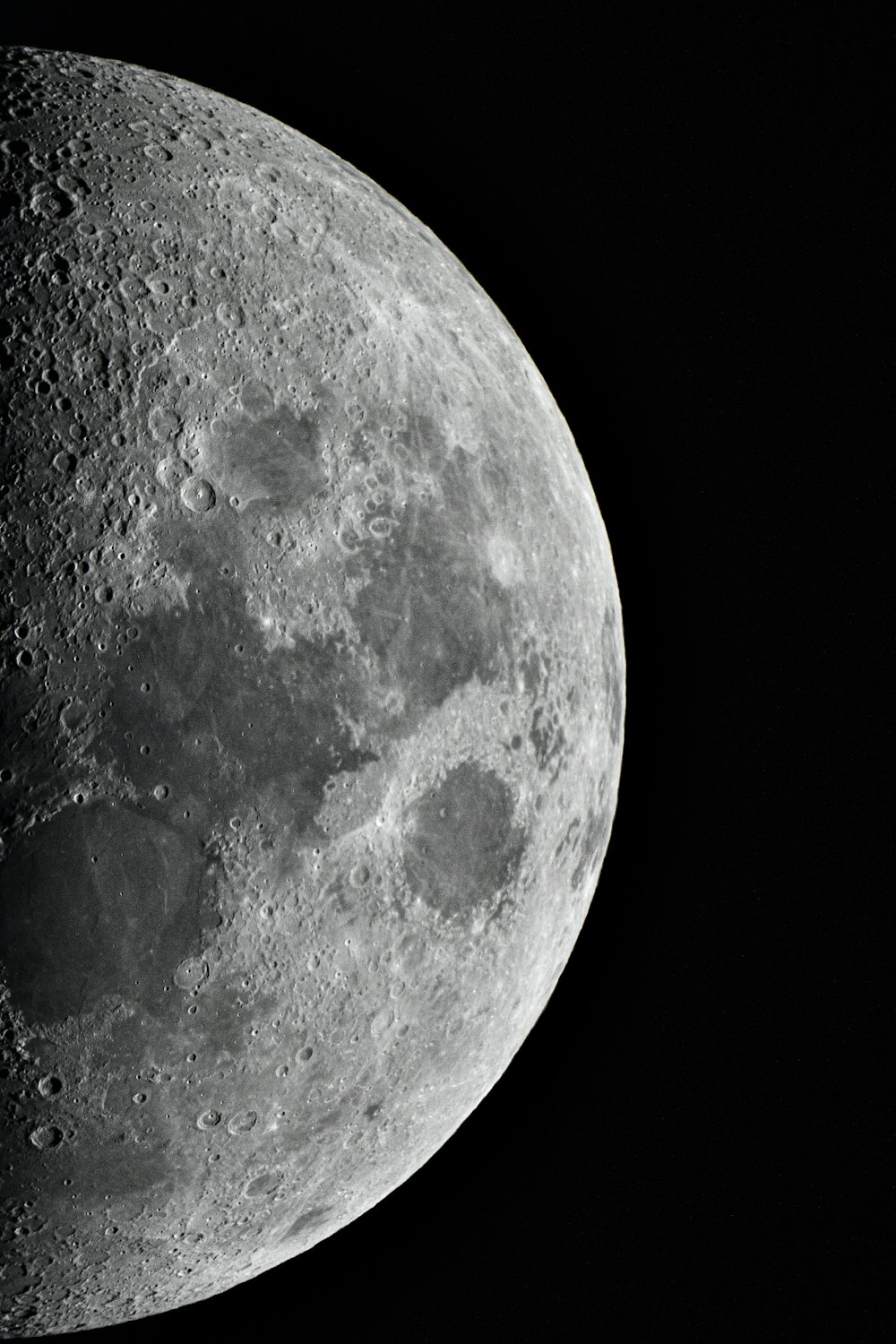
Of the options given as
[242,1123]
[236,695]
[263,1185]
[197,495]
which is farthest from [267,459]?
[263,1185]

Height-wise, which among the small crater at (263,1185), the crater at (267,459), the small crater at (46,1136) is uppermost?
the crater at (267,459)

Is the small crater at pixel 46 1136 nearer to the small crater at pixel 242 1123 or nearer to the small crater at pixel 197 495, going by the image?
the small crater at pixel 242 1123

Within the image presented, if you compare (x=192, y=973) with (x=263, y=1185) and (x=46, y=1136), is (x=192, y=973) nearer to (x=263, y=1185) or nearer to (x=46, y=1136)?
(x=46, y=1136)

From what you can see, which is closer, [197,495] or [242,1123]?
[197,495]

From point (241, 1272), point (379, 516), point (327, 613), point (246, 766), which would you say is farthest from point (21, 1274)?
point (379, 516)

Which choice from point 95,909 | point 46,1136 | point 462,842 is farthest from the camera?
point 462,842

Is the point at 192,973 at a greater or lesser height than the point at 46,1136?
greater

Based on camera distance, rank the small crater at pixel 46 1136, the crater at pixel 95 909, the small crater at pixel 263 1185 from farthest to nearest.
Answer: the small crater at pixel 263 1185, the small crater at pixel 46 1136, the crater at pixel 95 909

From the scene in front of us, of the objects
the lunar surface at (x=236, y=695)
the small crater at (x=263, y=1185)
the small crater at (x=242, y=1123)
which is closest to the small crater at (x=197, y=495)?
the lunar surface at (x=236, y=695)

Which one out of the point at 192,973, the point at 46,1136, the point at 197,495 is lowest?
the point at 46,1136
